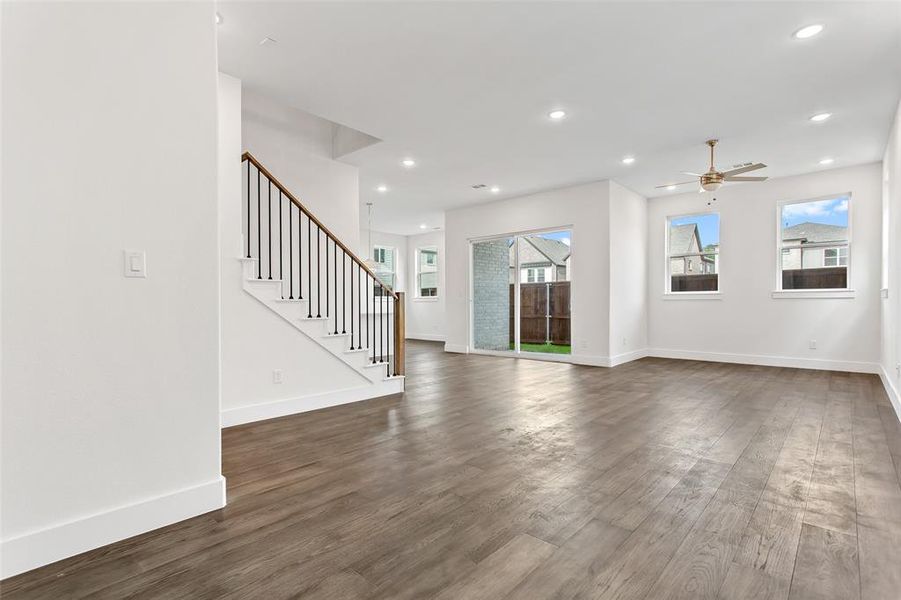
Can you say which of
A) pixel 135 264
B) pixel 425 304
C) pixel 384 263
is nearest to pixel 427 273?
pixel 425 304

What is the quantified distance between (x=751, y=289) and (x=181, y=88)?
8004 millimetres

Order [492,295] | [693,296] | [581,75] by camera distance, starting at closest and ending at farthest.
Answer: [581,75] < [693,296] < [492,295]

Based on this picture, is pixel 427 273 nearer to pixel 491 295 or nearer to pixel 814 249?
pixel 491 295

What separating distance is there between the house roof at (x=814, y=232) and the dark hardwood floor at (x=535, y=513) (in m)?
3.36

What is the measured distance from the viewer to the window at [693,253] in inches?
301

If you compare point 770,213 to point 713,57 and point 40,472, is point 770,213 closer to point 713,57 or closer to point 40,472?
point 713,57

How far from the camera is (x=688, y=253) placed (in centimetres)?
790

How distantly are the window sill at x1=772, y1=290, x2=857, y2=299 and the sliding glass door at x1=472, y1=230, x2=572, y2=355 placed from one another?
318 cm

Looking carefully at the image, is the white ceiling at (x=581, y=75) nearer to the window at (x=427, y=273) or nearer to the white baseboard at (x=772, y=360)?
the white baseboard at (x=772, y=360)

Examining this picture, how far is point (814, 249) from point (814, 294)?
686 mm

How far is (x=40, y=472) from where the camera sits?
1.83 metres

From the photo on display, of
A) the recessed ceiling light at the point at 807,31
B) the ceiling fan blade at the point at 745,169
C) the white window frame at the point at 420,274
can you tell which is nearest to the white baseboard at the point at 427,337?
the white window frame at the point at 420,274

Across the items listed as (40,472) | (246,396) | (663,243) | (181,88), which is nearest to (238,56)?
(181,88)

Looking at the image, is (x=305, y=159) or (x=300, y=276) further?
(x=305, y=159)
